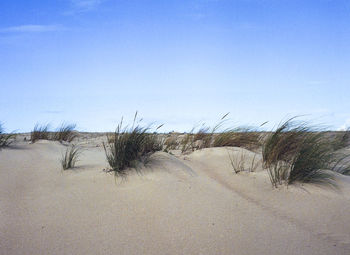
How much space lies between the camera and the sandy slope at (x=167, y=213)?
106 inches

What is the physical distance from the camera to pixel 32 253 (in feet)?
8.42

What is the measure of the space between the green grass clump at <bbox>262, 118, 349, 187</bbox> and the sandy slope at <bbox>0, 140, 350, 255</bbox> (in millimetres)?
151

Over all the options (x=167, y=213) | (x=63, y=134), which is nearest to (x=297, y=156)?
(x=167, y=213)

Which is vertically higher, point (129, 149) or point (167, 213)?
point (129, 149)

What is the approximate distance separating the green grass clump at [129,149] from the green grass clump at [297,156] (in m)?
1.46

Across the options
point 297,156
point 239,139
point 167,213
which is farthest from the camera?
point 239,139

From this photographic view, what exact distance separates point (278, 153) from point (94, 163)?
90.7 inches

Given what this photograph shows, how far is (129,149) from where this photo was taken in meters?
4.09

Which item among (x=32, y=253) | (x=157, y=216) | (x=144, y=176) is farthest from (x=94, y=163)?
(x=32, y=253)

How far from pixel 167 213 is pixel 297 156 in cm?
167

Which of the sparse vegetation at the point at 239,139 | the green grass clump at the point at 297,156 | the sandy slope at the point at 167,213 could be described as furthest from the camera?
the sparse vegetation at the point at 239,139

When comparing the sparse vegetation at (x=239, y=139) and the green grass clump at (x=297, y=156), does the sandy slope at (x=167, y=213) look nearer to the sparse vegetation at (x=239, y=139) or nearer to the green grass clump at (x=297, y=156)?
the green grass clump at (x=297, y=156)

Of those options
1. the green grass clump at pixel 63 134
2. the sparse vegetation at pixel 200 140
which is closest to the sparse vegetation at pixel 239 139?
the sparse vegetation at pixel 200 140

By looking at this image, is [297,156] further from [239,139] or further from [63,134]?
[63,134]
